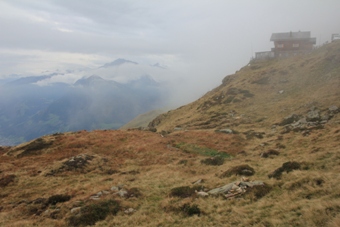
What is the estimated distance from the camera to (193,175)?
23188mm

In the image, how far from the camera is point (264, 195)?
14.5 meters

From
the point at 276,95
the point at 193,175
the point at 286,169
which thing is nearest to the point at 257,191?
the point at 286,169

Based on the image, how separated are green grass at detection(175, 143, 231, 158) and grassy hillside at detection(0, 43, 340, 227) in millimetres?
128

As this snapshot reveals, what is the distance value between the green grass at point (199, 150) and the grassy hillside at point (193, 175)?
0.42ft

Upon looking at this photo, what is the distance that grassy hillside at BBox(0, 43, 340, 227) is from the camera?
516 inches

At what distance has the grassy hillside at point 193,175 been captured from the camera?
13109mm

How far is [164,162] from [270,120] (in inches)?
1060

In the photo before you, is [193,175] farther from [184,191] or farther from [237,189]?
[237,189]

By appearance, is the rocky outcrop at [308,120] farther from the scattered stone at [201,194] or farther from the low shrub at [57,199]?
the low shrub at [57,199]

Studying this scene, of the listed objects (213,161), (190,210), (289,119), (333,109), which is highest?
(333,109)

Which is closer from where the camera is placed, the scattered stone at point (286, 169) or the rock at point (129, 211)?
the rock at point (129, 211)

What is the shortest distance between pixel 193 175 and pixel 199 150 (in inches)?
422

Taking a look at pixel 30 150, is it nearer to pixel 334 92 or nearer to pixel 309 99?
pixel 309 99

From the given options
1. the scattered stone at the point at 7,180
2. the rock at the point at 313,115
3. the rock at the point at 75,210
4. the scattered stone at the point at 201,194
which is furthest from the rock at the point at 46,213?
the rock at the point at 313,115
